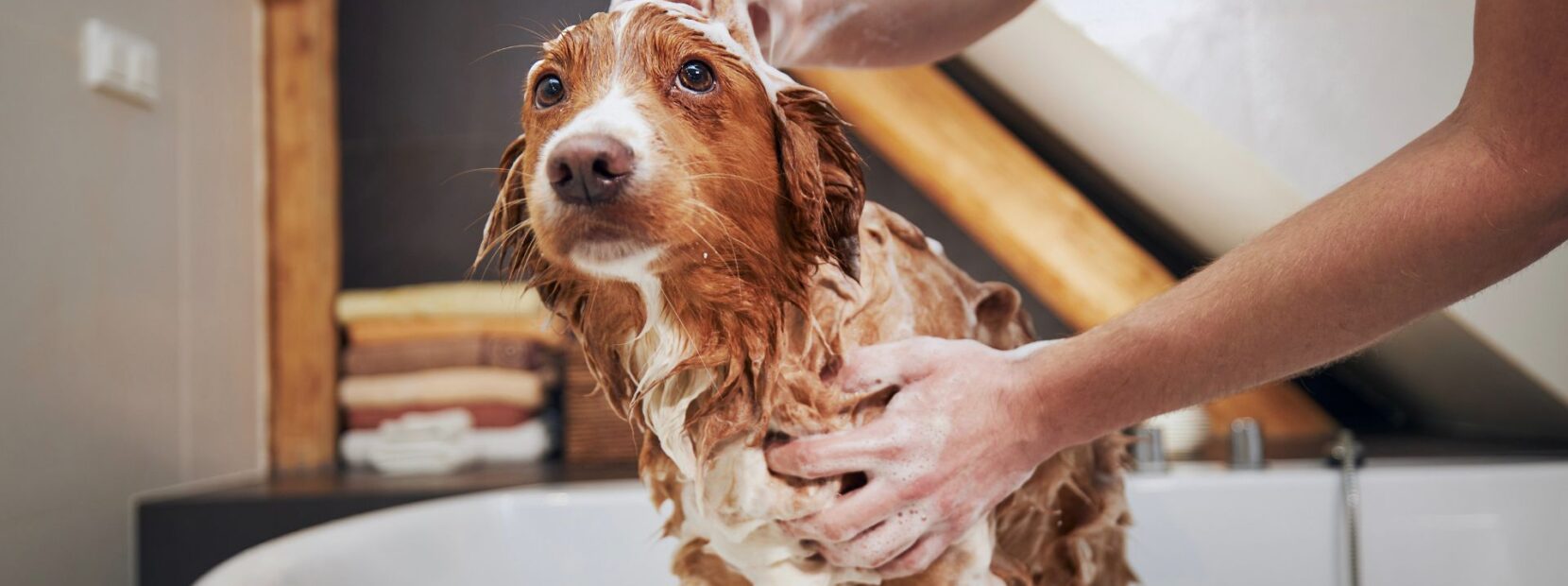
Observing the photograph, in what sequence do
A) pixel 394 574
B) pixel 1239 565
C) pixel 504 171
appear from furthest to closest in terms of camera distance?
pixel 1239 565, pixel 394 574, pixel 504 171

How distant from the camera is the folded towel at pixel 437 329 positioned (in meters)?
1.57

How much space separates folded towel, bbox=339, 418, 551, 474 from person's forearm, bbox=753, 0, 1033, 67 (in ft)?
3.41

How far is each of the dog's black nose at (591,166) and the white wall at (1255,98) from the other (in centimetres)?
42

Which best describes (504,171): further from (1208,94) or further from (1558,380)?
(1558,380)

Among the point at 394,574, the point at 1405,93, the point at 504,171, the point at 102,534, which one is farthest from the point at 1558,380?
the point at 102,534

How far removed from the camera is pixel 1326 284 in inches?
20.1

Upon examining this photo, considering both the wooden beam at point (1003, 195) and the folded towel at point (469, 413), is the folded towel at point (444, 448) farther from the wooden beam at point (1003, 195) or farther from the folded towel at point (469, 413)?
the wooden beam at point (1003, 195)

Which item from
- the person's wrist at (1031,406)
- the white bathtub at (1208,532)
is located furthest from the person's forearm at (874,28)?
the white bathtub at (1208,532)

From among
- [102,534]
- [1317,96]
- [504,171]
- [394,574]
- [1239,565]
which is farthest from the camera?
[102,534]

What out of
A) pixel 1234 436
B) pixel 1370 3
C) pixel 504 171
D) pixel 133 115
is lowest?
pixel 1234 436

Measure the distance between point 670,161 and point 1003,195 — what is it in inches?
16.1

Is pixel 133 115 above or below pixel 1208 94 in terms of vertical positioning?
above

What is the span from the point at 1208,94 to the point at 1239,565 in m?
0.62

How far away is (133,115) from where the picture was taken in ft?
4.61
